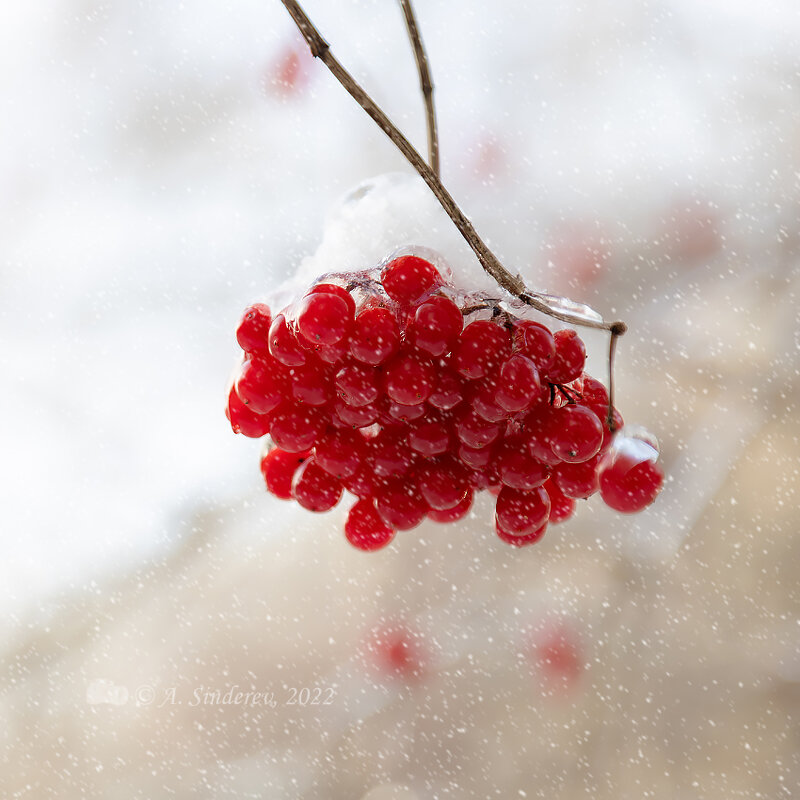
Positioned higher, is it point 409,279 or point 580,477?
point 409,279

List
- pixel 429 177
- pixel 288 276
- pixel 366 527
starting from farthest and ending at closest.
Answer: pixel 288 276
pixel 366 527
pixel 429 177

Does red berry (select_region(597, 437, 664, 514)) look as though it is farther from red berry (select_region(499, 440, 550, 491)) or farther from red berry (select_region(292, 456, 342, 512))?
red berry (select_region(292, 456, 342, 512))

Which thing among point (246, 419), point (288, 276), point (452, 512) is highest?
point (246, 419)

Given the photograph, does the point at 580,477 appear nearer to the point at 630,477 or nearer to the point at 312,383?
the point at 630,477

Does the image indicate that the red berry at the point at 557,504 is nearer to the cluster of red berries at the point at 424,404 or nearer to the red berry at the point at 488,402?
the cluster of red berries at the point at 424,404

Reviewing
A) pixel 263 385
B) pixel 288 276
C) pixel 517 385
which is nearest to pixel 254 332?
pixel 263 385

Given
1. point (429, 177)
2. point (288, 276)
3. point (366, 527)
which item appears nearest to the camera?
point (429, 177)

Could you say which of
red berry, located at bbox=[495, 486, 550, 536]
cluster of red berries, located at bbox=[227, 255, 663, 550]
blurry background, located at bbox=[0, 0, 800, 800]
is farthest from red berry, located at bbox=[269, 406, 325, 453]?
blurry background, located at bbox=[0, 0, 800, 800]
